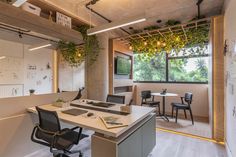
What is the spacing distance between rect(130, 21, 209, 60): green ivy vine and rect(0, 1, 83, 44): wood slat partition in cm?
265

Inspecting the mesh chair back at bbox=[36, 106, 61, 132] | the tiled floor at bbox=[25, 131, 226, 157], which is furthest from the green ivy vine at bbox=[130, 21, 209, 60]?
the mesh chair back at bbox=[36, 106, 61, 132]

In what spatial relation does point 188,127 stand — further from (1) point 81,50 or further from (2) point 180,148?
(1) point 81,50

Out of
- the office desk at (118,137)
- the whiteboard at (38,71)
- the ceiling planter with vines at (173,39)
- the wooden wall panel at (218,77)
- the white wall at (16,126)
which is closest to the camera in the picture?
the office desk at (118,137)

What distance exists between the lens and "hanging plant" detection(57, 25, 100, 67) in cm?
321

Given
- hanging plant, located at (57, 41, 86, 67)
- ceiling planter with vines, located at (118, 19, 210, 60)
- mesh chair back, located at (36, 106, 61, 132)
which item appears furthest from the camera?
ceiling planter with vines, located at (118, 19, 210, 60)

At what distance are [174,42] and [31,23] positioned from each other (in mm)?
3974

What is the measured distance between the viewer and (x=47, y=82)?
112 inches

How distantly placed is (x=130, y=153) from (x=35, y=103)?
6.31ft

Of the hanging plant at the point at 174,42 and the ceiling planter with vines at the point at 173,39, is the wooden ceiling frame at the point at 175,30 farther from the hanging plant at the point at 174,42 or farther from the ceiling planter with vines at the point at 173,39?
the hanging plant at the point at 174,42

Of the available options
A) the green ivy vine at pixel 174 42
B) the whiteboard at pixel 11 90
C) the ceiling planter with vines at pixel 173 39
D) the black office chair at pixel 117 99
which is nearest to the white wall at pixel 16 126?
the whiteboard at pixel 11 90

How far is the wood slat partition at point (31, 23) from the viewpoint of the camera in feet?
6.65

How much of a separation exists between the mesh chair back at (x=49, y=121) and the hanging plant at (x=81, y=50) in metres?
1.68

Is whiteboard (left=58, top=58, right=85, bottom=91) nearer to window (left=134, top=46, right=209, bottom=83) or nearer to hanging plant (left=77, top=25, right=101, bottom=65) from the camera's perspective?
hanging plant (left=77, top=25, right=101, bottom=65)

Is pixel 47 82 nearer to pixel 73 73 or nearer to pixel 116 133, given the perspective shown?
pixel 73 73
